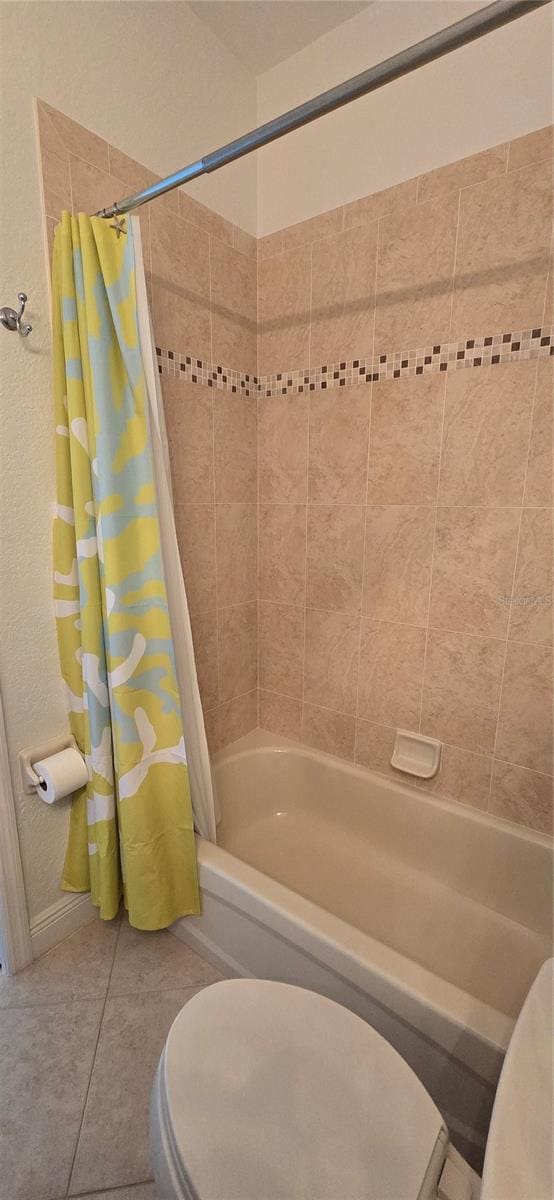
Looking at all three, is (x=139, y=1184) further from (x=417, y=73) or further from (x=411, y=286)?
(x=417, y=73)

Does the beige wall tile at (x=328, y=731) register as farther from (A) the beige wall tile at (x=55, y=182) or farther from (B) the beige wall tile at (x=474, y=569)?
(A) the beige wall tile at (x=55, y=182)

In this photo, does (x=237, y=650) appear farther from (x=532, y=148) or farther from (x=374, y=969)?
(x=532, y=148)

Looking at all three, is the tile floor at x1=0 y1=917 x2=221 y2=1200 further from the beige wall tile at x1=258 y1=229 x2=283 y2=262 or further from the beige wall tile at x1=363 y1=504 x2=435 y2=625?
the beige wall tile at x1=258 y1=229 x2=283 y2=262

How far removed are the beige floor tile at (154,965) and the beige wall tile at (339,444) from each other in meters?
1.47

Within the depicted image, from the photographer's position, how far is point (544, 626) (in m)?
1.34

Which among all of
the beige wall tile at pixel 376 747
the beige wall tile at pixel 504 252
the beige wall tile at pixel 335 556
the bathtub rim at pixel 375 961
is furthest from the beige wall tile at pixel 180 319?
the bathtub rim at pixel 375 961

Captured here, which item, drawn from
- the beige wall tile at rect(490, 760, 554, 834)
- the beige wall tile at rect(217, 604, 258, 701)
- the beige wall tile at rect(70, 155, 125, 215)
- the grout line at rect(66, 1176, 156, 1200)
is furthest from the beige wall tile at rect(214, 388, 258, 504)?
the grout line at rect(66, 1176, 156, 1200)

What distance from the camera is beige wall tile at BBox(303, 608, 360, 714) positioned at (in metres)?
1.74

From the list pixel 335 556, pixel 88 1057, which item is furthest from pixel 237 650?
pixel 88 1057

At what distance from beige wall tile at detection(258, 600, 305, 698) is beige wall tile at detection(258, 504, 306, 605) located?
0.05 m

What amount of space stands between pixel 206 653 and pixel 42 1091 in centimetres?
117

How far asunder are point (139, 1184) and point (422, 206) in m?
2.37

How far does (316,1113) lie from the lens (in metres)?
0.70

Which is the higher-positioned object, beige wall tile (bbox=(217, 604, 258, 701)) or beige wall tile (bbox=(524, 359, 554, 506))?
beige wall tile (bbox=(524, 359, 554, 506))
